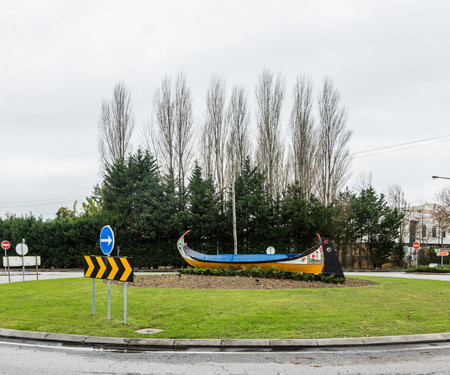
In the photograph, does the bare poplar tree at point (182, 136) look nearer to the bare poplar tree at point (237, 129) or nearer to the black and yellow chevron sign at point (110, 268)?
the bare poplar tree at point (237, 129)

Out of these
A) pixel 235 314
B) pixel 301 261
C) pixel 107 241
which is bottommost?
pixel 235 314

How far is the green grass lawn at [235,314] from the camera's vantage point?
8.77m

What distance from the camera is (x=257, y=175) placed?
1559 inches

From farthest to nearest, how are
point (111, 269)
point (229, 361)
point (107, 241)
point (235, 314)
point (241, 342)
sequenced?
point (235, 314) < point (107, 241) < point (111, 269) < point (241, 342) < point (229, 361)

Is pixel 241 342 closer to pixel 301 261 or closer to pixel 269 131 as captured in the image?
pixel 301 261

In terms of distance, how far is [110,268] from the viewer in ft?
32.9

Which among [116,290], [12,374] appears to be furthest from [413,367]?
[116,290]

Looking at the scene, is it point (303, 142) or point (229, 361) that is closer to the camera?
point (229, 361)

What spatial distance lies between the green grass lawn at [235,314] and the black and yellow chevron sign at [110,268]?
1038mm

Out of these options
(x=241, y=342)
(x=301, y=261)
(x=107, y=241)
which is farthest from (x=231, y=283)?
(x=241, y=342)

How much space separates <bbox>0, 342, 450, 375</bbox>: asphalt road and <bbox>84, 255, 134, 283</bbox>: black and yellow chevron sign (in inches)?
87.2

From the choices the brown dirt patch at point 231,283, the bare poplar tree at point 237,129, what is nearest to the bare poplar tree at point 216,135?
the bare poplar tree at point 237,129

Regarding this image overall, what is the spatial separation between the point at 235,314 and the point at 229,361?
3.81 m

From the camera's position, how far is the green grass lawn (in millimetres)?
8766
